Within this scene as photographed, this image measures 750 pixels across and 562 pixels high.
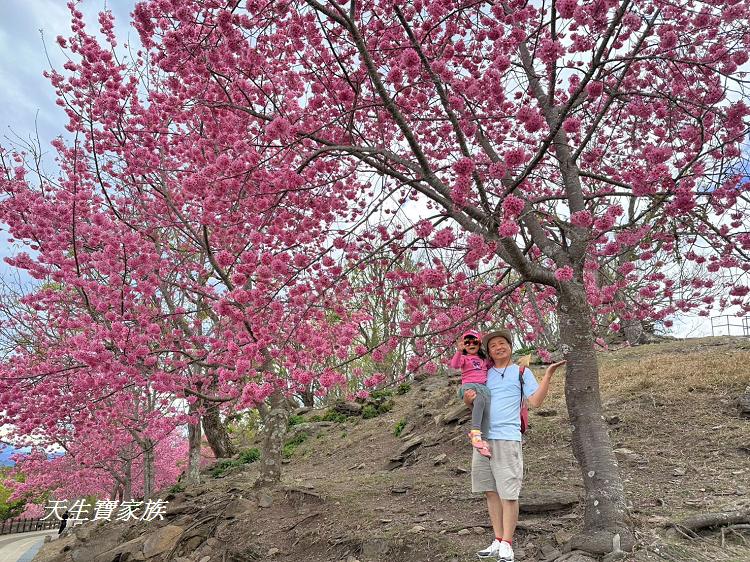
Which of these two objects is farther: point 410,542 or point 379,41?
point 379,41

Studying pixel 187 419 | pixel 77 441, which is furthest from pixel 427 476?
pixel 77 441

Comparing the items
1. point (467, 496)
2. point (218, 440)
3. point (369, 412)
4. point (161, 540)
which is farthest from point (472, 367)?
point (218, 440)

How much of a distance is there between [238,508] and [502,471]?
4079 mm

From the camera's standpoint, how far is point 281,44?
18.0 ft

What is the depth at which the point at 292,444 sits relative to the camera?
1229cm

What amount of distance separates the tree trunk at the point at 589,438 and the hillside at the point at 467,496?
198 mm

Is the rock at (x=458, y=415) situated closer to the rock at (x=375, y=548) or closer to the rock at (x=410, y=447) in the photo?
the rock at (x=410, y=447)

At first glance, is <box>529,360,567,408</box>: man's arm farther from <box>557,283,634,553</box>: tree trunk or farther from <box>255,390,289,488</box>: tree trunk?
<box>255,390,289,488</box>: tree trunk

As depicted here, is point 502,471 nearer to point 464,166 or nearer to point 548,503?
point 548,503

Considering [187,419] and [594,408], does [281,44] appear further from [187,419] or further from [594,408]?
[187,419]

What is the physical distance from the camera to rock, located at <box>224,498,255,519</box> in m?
5.96

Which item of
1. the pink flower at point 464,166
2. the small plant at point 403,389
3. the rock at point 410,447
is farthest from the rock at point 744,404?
the small plant at point 403,389

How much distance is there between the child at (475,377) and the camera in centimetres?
341

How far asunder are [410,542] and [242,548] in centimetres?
209
